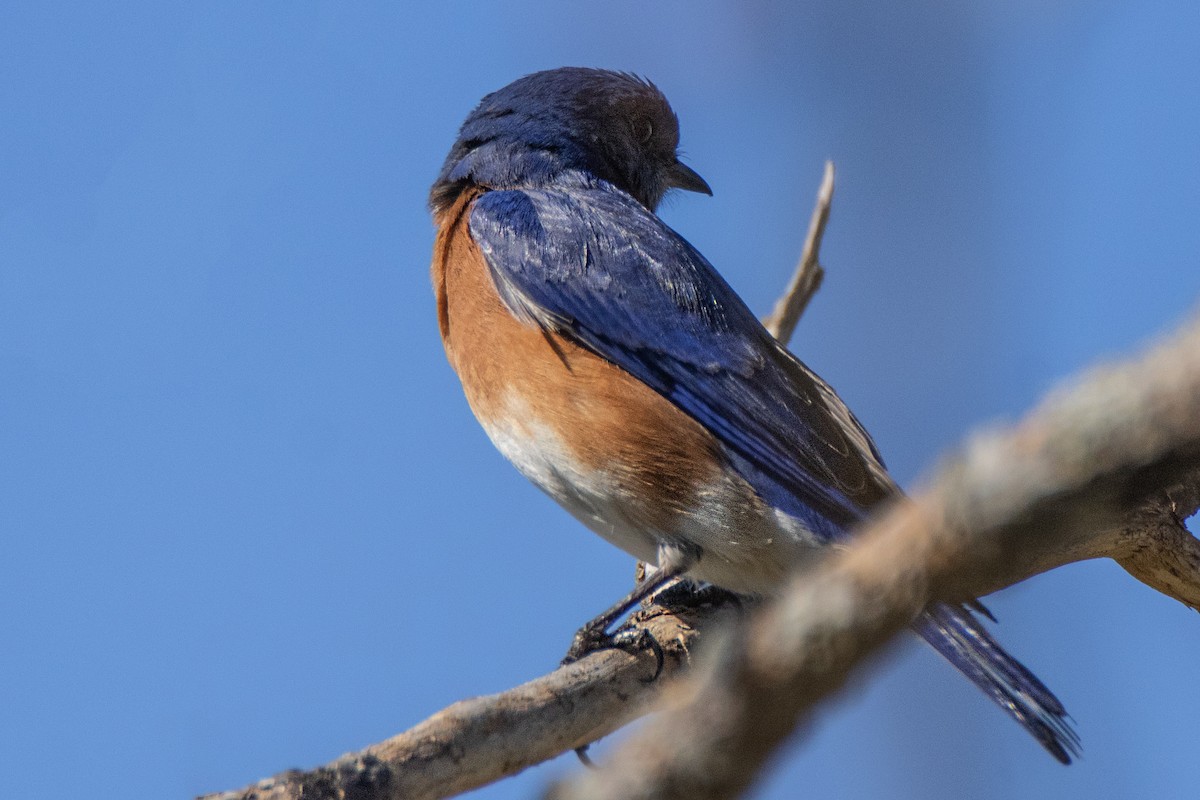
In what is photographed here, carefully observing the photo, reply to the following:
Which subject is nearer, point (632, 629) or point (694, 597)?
point (632, 629)

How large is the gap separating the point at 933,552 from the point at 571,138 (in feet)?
13.8

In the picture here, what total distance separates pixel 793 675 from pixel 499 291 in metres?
3.08

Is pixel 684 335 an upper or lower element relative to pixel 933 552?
upper

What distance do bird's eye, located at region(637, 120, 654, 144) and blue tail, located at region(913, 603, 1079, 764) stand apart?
2974 millimetres

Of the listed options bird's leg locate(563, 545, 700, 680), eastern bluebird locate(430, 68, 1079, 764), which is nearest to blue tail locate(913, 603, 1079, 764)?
eastern bluebird locate(430, 68, 1079, 764)

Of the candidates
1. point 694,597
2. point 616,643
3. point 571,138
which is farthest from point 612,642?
point 571,138

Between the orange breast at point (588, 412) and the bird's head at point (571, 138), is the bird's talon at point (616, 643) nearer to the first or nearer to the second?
the orange breast at point (588, 412)

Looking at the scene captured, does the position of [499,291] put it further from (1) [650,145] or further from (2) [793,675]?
(2) [793,675]

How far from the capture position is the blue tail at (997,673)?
11.0 ft

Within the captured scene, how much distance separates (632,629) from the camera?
3990mm

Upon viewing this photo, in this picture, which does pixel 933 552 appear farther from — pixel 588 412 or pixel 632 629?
pixel 632 629

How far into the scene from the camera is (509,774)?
3.03m

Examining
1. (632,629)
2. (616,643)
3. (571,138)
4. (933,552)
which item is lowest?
(933,552)

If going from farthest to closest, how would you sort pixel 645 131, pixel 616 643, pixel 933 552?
pixel 645 131 → pixel 616 643 → pixel 933 552
